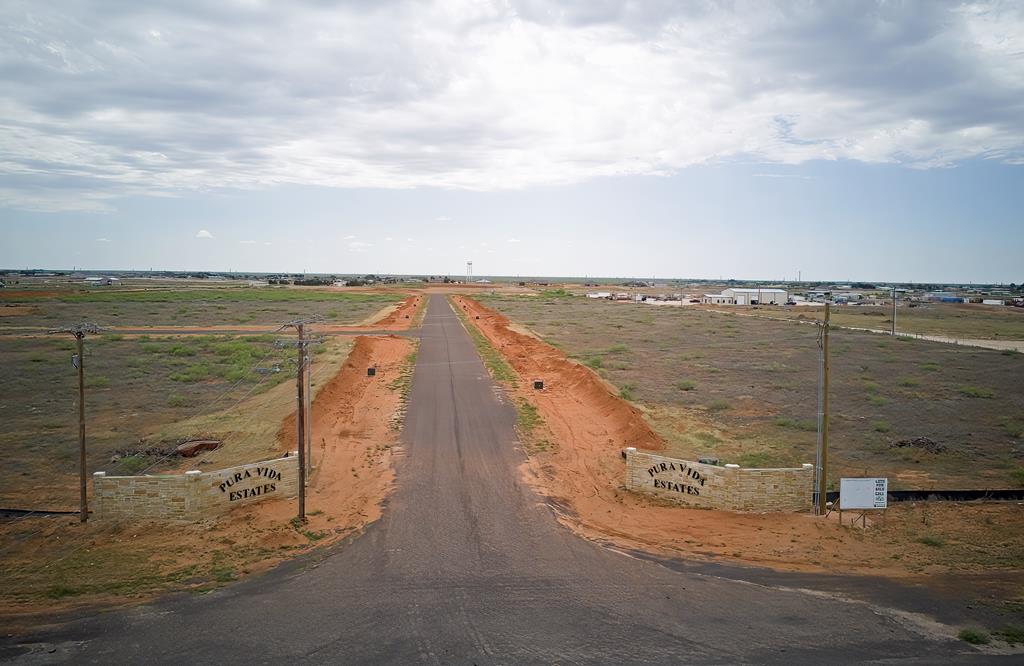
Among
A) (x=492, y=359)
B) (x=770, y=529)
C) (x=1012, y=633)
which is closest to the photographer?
(x=1012, y=633)

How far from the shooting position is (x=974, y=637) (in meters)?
11.5

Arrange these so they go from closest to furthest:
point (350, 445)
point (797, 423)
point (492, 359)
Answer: point (350, 445), point (797, 423), point (492, 359)

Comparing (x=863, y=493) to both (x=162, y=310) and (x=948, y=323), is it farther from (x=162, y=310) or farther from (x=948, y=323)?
(x=162, y=310)

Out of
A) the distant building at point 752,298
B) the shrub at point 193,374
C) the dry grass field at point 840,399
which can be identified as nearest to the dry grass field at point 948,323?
the dry grass field at point 840,399

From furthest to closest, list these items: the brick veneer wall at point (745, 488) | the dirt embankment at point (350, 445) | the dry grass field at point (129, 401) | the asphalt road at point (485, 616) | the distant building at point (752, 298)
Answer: the distant building at point (752, 298)
the dry grass field at point (129, 401)
the dirt embankment at point (350, 445)
the brick veneer wall at point (745, 488)
the asphalt road at point (485, 616)

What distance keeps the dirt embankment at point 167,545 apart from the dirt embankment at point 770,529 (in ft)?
18.8

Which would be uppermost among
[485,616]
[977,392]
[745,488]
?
[977,392]

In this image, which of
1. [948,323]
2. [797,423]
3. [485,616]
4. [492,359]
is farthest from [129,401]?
[948,323]

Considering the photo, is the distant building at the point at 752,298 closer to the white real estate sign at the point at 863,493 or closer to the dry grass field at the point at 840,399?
the dry grass field at the point at 840,399

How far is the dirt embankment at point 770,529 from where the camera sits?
15.0 m

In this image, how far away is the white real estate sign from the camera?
1644 centimetres

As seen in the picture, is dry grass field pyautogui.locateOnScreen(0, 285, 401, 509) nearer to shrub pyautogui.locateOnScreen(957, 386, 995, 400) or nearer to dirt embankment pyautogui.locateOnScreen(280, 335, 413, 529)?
dirt embankment pyautogui.locateOnScreen(280, 335, 413, 529)

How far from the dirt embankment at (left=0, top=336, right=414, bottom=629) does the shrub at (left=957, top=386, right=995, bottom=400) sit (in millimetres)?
29677

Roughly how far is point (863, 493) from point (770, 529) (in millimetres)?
2425
